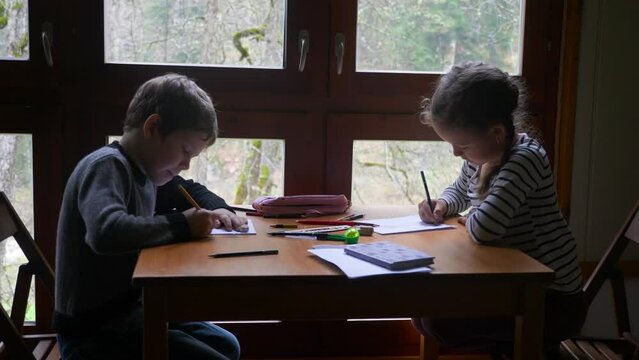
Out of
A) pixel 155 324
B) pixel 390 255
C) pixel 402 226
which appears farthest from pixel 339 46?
pixel 155 324

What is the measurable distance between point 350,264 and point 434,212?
68 centimetres

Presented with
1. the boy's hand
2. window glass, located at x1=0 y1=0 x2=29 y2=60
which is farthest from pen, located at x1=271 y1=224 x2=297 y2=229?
window glass, located at x1=0 y1=0 x2=29 y2=60

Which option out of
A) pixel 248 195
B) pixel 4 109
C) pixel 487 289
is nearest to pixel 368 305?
pixel 487 289

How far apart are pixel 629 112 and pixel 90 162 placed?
1982 mm

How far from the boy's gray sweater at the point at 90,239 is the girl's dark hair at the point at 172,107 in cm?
13

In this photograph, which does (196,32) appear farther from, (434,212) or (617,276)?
(617,276)

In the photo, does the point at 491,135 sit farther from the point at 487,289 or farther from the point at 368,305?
the point at 368,305

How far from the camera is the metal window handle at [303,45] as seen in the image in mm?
2412

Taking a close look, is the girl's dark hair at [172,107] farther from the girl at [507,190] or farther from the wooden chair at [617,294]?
the wooden chair at [617,294]

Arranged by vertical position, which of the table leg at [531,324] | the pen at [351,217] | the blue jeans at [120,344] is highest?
the pen at [351,217]

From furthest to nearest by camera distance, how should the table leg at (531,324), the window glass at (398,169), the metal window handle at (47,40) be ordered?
the window glass at (398,169) < the metal window handle at (47,40) < the table leg at (531,324)

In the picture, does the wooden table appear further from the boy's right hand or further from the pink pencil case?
the pink pencil case

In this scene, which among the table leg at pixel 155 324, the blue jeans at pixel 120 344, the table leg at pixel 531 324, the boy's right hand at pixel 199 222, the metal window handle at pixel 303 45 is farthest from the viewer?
the metal window handle at pixel 303 45

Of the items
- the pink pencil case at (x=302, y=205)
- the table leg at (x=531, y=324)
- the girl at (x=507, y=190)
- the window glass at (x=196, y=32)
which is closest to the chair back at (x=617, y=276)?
the girl at (x=507, y=190)
